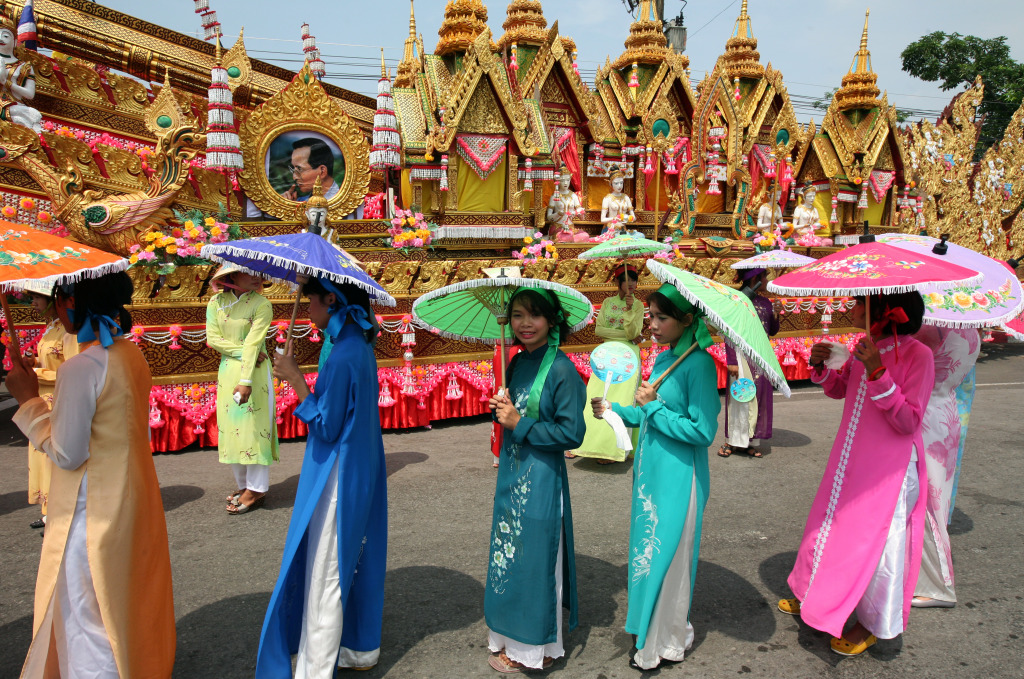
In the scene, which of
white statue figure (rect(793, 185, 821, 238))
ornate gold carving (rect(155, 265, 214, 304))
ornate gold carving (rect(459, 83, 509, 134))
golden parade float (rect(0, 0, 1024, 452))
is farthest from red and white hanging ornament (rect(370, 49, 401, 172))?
white statue figure (rect(793, 185, 821, 238))

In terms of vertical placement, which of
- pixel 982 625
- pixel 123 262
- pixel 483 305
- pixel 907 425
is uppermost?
pixel 123 262

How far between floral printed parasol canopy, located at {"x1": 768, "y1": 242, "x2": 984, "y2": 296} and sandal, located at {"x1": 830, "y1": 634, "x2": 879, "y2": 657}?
5.45 ft

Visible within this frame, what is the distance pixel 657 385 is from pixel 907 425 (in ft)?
3.73

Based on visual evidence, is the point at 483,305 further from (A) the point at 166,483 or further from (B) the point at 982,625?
(A) the point at 166,483

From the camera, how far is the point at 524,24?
37.6 ft

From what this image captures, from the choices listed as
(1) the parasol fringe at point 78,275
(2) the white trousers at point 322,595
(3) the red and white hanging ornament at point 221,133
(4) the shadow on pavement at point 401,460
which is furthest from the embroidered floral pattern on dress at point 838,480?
(3) the red and white hanging ornament at point 221,133

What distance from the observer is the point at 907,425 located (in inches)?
111

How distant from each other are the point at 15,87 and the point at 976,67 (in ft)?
99.2

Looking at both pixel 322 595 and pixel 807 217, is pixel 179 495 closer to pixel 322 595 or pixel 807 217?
pixel 322 595

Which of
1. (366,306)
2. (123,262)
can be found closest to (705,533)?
(366,306)

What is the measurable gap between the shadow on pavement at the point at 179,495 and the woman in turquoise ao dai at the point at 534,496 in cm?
323

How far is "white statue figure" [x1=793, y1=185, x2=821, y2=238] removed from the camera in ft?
39.8

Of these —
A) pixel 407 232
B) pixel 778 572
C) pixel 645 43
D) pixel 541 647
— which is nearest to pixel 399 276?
pixel 407 232

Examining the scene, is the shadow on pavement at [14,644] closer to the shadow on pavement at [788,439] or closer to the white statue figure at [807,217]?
the shadow on pavement at [788,439]
